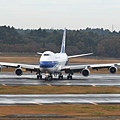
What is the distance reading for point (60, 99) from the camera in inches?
2007

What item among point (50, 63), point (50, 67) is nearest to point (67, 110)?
point (50, 67)

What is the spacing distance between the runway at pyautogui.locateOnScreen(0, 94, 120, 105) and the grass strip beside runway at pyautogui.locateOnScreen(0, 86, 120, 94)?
3.22m

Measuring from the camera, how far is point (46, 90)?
198 ft

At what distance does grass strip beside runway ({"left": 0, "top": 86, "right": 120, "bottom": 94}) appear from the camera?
58.4 meters

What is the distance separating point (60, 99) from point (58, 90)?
31.7 ft

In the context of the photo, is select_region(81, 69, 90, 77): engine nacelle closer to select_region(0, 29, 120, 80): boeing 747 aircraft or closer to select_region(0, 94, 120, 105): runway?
select_region(0, 29, 120, 80): boeing 747 aircraft

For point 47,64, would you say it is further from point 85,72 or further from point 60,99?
point 60,99

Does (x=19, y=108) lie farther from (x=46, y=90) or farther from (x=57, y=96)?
(x=46, y=90)

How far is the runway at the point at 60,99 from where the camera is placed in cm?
4850

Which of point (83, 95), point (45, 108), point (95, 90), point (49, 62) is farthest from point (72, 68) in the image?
point (45, 108)

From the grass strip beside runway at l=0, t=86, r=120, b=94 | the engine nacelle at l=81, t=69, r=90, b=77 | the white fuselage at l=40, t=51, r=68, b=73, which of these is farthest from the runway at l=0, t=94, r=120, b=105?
the engine nacelle at l=81, t=69, r=90, b=77

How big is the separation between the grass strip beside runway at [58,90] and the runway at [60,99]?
10.6ft

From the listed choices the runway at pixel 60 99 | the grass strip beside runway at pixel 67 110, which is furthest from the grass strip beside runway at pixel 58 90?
the grass strip beside runway at pixel 67 110

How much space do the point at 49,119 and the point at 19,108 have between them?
594 centimetres
